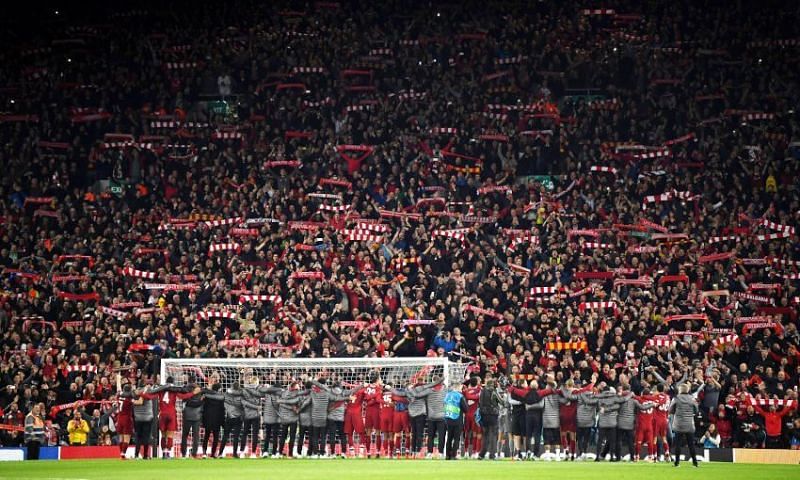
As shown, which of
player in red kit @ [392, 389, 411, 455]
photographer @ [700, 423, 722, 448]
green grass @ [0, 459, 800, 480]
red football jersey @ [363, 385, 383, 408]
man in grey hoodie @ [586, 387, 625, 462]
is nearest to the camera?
green grass @ [0, 459, 800, 480]

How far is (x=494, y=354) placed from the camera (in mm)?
30125

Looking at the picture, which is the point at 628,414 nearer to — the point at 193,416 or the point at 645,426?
the point at 645,426

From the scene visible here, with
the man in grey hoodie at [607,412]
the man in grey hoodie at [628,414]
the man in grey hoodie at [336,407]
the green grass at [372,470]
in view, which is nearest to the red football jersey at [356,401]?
the man in grey hoodie at [336,407]

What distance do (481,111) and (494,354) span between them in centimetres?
1405

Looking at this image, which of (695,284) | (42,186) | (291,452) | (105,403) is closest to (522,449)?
(291,452)

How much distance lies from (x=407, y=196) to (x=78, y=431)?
45.1 ft

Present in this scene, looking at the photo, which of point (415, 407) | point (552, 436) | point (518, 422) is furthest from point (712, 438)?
point (415, 407)

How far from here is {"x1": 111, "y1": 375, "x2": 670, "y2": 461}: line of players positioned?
25.8 meters

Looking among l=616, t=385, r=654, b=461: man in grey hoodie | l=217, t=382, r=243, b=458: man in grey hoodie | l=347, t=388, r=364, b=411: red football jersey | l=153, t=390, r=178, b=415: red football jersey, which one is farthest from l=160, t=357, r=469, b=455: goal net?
l=616, t=385, r=654, b=461: man in grey hoodie

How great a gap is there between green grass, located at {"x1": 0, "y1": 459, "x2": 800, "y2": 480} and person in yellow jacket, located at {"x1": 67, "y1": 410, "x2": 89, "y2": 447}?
2964 millimetres

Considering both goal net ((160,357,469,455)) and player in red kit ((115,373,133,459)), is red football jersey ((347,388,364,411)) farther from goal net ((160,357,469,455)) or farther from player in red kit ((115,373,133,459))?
player in red kit ((115,373,133,459))

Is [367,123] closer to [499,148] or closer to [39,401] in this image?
[499,148]

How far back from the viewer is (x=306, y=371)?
95.2 feet

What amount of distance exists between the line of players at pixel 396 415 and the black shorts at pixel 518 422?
22 mm
